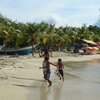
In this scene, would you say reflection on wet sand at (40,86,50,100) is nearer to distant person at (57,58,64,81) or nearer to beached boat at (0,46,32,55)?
distant person at (57,58,64,81)

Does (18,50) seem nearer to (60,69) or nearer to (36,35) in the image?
(36,35)

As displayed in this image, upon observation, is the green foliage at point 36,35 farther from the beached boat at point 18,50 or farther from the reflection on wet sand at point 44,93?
the reflection on wet sand at point 44,93

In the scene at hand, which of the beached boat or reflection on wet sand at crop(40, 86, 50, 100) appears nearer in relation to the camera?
reflection on wet sand at crop(40, 86, 50, 100)

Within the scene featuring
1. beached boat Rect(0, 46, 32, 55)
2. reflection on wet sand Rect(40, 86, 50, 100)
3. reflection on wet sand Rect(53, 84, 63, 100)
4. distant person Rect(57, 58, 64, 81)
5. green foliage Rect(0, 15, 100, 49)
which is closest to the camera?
reflection on wet sand Rect(40, 86, 50, 100)

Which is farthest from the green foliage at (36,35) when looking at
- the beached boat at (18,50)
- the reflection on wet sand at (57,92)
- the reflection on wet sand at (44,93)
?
the reflection on wet sand at (44,93)

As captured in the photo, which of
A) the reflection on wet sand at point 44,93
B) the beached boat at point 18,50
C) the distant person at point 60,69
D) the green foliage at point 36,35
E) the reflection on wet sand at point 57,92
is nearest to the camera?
the reflection on wet sand at point 44,93

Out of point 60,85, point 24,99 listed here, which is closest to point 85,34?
point 60,85

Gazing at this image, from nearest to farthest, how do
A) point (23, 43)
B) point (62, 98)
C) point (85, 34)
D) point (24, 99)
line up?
point (24, 99) → point (62, 98) → point (23, 43) → point (85, 34)

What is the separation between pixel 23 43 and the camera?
43.7m

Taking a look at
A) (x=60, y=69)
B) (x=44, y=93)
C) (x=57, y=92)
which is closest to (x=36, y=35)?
(x=60, y=69)

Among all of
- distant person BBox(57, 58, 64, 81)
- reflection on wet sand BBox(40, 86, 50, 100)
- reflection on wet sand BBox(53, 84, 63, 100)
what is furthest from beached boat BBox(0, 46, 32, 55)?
reflection on wet sand BBox(40, 86, 50, 100)

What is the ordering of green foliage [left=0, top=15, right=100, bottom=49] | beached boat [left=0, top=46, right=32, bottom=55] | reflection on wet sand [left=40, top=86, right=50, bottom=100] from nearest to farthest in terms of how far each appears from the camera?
reflection on wet sand [left=40, top=86, right=50, bottom=100] → green foliage [left=0, top=15, right=100, bottom=49] → beached boat [left=0, top=46, right=32, bottom=55]

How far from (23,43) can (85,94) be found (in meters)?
30.6

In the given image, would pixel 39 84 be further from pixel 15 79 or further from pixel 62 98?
pixel 62 98
